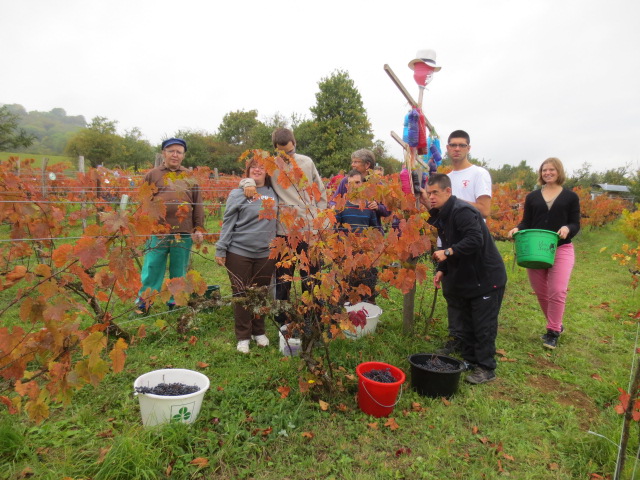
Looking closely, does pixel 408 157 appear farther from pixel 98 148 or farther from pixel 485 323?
pixel 98 148

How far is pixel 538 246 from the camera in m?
3.45

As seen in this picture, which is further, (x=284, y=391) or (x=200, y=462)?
(x=284, y=391)

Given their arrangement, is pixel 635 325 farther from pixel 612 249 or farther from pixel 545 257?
pixel 612 249

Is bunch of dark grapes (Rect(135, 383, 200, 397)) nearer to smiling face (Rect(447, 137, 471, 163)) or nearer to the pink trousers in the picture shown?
smiling face (Rect(447, 137, 471, 163))

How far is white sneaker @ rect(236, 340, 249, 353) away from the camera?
3.37m

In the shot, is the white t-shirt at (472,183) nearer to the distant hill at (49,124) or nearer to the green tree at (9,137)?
the green tree at (9,137)

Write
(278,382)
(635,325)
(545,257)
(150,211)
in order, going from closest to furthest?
(150,211) → (278,382) → (545,257) → (635,325)

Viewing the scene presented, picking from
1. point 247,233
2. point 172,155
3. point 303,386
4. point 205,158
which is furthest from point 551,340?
point 205,158

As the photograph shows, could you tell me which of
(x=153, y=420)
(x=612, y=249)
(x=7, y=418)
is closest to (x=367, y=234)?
(x=153, y=420)

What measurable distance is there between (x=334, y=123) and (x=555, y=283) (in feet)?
102

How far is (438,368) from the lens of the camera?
2.95m

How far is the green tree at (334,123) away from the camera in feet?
106

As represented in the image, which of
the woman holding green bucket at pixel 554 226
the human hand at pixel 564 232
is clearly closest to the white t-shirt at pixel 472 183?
the woman holding green bucket at pixel 554 226

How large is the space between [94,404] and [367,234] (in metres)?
2.11
